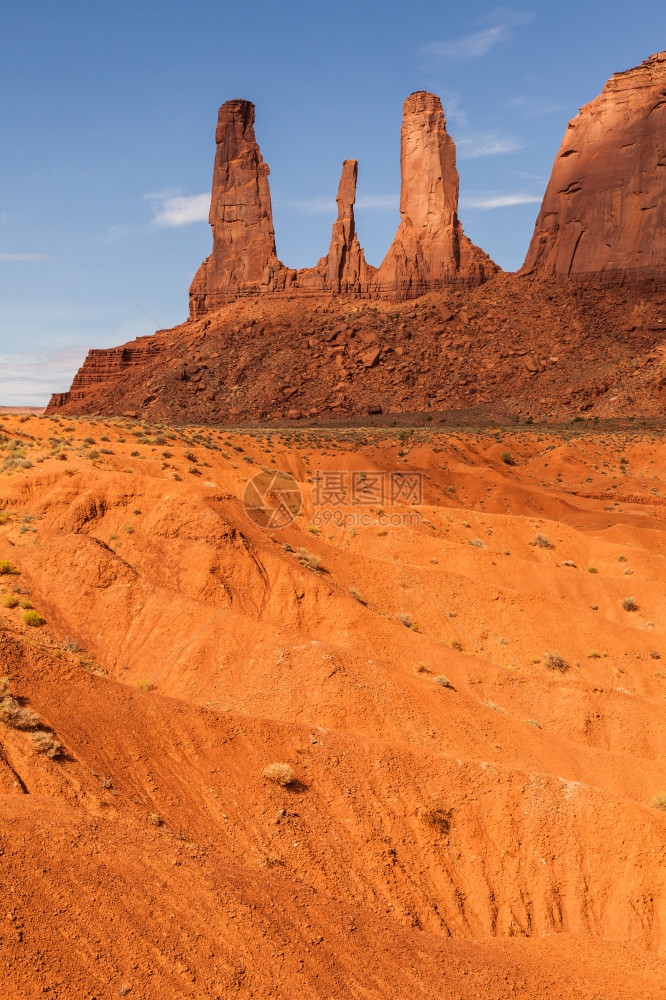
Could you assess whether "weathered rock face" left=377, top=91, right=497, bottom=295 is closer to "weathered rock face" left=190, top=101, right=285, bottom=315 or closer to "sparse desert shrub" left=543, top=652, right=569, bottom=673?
"weathered rock face" left=190, top=101, right=285, bottom=315

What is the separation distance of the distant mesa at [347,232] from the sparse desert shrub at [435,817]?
85.1 m

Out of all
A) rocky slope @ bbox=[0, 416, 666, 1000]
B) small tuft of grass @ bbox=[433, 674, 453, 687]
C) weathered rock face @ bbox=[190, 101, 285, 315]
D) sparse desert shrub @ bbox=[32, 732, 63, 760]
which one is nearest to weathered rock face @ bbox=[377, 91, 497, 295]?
weathered rock face @ bbox=[190, 101, 285, 315]

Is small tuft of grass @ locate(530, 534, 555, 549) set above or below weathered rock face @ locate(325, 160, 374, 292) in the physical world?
below

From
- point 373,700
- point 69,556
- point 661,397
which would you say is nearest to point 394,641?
point 373,700

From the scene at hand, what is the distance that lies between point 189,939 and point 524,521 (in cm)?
2305

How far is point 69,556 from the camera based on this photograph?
1545 cm

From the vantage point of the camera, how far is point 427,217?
93.5 meters

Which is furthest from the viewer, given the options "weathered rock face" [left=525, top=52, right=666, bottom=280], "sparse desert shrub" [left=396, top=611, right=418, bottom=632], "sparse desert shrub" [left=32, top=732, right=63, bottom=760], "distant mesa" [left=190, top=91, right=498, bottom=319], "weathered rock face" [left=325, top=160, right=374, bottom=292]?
"weathered rock face" [left=325, top=160, right=374, bottom=292]

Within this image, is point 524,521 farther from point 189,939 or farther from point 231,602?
point 189,939

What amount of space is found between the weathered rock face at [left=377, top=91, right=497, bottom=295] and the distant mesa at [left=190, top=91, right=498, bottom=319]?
116mm

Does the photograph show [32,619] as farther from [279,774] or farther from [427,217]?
[427,217]

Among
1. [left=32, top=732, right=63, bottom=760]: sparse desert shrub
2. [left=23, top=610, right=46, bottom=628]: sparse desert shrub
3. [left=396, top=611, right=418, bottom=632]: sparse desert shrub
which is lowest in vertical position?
[left=396, top=611, right=418, bottom=632]: sparse desert shrub

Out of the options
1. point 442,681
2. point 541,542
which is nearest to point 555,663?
point 442,681

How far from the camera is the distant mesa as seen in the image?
302 feet
